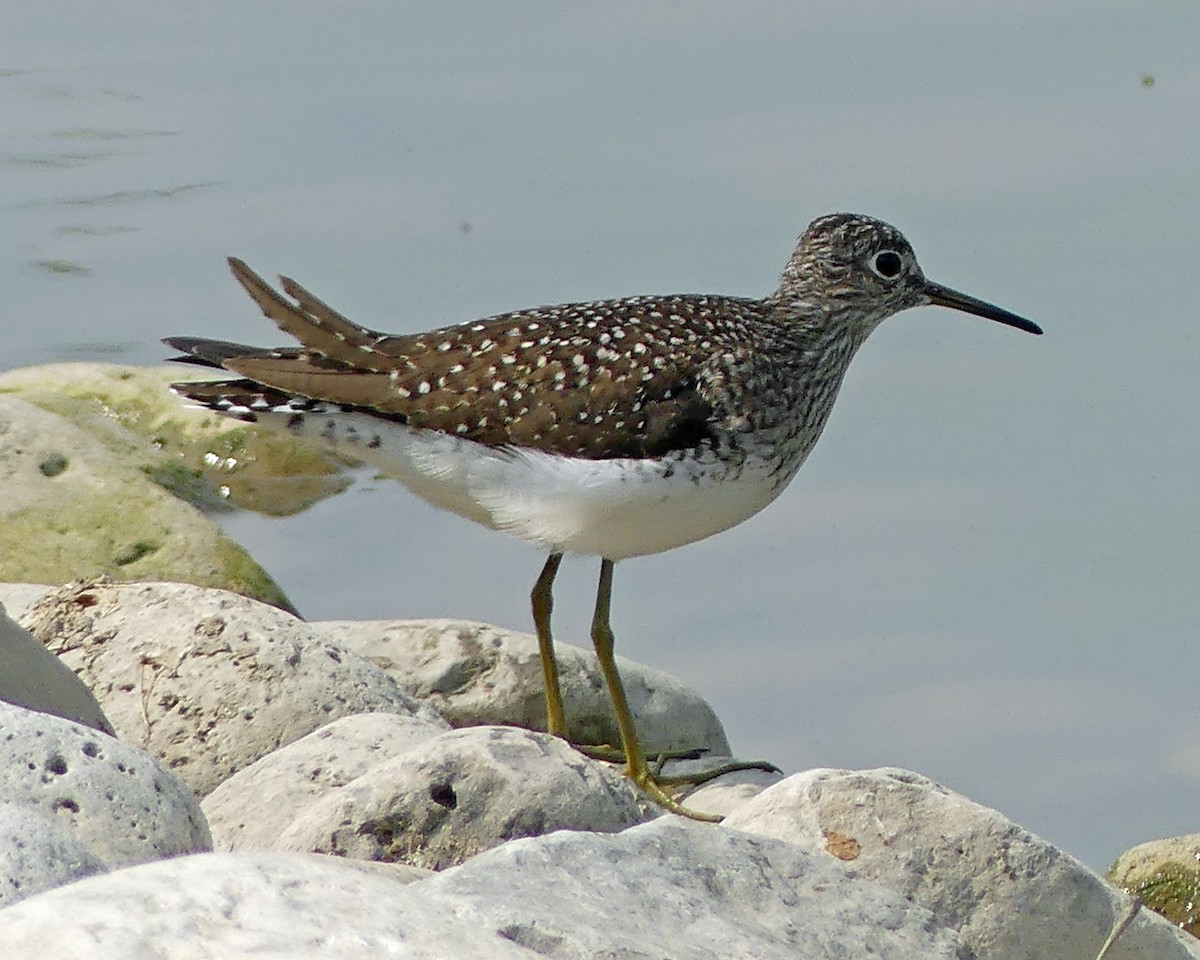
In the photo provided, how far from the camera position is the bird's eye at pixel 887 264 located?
8.16 meters

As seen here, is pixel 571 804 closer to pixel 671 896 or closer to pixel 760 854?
pixel 760 854

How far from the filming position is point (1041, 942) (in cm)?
518

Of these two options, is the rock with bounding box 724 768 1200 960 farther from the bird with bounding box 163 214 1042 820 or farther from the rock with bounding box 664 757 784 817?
the rock with bounding box 664 757 784 817

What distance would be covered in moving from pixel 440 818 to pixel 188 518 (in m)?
3.93

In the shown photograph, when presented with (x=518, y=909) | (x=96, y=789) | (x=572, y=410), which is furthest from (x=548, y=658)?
(x=518, y=909)

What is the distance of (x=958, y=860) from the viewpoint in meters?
5.16

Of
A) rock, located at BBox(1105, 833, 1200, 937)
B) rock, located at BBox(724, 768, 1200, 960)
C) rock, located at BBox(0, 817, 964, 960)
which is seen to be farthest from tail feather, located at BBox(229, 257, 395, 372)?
rock, located at BBox(0, 817, 964, 960)

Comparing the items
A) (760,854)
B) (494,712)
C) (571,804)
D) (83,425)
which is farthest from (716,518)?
(83,425)

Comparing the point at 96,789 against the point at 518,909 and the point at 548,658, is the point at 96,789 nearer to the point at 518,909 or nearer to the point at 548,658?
the point at 518,909

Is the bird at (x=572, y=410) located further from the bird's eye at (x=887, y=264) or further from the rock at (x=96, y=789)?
the rock at (x=96, y=789)

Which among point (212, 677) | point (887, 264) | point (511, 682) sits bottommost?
point (511, 682)

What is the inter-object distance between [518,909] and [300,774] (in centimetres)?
223

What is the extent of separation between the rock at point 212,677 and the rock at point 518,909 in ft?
8.13

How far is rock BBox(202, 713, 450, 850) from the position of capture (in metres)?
5.51
